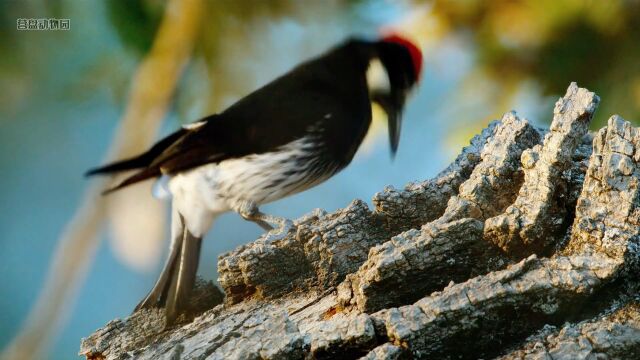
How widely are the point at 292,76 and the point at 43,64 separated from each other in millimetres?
627

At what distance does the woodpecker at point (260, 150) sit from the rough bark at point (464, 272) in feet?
0.85

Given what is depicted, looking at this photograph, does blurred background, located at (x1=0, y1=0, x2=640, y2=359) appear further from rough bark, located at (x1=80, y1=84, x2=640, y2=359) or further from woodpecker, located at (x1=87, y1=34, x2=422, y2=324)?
rough bark, located at (x1=80, y1=84, x2=640, y2=359)

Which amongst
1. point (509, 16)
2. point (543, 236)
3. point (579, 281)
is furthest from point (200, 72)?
point (579, 281)

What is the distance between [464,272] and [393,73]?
65 cm

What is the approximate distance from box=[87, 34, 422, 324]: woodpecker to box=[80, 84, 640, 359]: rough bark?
0.26m

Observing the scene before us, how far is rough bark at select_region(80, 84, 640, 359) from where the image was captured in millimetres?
886

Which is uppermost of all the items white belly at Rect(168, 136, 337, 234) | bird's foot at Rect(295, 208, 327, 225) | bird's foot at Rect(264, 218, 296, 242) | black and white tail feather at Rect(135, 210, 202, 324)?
white belly at Rect(168, 136, 337, 234)

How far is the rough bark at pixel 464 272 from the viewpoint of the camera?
0.89 meters

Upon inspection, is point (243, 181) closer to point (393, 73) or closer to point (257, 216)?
point (257, 216)

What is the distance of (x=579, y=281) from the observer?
0.88m

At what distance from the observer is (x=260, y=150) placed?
4.86 ft

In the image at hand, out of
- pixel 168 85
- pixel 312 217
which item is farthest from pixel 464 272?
pixel 168 85

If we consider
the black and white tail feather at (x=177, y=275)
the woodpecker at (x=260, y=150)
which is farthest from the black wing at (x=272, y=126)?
the black and white tail feather at (x=177, y=275)

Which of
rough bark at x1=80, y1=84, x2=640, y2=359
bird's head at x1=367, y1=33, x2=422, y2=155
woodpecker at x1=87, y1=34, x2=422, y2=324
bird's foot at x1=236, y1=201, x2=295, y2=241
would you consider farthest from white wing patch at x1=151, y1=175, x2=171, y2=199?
bird's head at x1=367, y1=33, x2=422, y2=155
